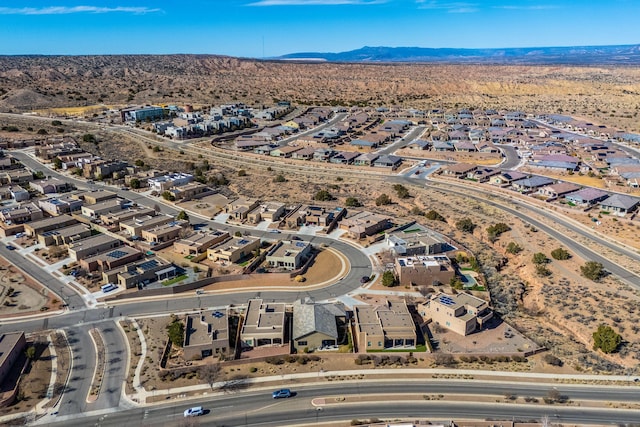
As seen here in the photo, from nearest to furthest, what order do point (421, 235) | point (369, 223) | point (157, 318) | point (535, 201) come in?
point (157, 318)
point (421, 235)
point (369, 223)
point (535, 201)

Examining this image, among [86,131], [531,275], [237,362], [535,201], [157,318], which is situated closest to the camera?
[237,362]

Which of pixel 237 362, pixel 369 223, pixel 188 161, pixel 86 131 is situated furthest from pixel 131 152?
pixel 237 362

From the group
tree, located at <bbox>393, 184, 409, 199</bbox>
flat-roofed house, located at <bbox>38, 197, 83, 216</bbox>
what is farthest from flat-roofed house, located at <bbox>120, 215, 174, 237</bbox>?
tree, located at <bbox>393, 184, 409, 199</bbox>

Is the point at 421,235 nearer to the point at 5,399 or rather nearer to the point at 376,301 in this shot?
the point at 376,301

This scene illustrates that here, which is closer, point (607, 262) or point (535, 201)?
point (607, 262)

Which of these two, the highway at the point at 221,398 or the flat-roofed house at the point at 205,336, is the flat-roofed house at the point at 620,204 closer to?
the highway at the point at 221,398

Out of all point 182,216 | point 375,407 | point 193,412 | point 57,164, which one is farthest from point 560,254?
point 57,164

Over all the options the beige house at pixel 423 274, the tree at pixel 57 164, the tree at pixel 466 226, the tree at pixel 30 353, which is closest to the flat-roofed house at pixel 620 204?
the tree at pixel 466 226

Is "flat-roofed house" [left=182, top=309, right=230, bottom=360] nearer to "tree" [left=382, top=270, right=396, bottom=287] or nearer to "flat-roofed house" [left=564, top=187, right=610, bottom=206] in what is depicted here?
"tree" [left=382, top=270, right=396, bottom=287]
